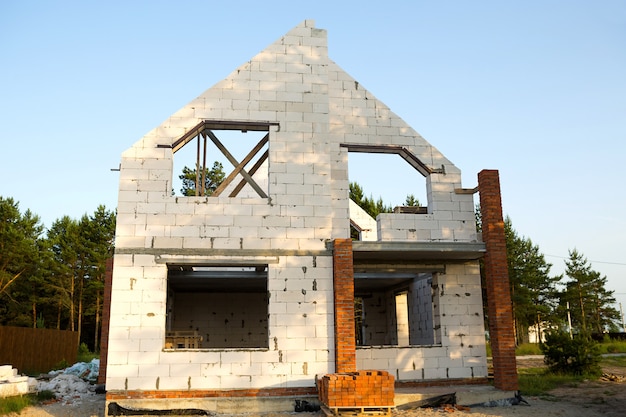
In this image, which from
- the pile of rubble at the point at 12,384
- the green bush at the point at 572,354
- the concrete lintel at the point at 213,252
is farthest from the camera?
the green bush at the point at 572,354

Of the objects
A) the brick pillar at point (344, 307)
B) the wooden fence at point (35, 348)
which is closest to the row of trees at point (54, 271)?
the wooden fence at point (35, 348)

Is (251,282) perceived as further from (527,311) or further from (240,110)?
(527,311)

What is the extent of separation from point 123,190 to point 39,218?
31978mm

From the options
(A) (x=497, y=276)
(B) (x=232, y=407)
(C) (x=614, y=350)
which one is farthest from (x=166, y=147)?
(C) (x=614, y=350)

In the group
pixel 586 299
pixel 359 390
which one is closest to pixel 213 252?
pixel 359 390

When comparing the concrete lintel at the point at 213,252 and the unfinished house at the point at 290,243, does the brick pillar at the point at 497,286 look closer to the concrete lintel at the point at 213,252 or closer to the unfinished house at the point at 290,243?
the unfinished house at the point at 290,243

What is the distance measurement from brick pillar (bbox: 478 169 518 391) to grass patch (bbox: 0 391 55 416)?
10.1 m

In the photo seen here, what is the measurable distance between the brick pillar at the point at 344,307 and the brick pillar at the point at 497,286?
127 inches

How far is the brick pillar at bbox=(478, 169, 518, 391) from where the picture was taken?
11.6m

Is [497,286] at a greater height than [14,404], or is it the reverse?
[497,286]

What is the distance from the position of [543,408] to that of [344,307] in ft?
14.4

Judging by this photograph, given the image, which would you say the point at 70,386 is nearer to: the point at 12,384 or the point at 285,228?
the point at 12,384

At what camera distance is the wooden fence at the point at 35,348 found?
63.8 ft

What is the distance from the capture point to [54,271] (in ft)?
120
